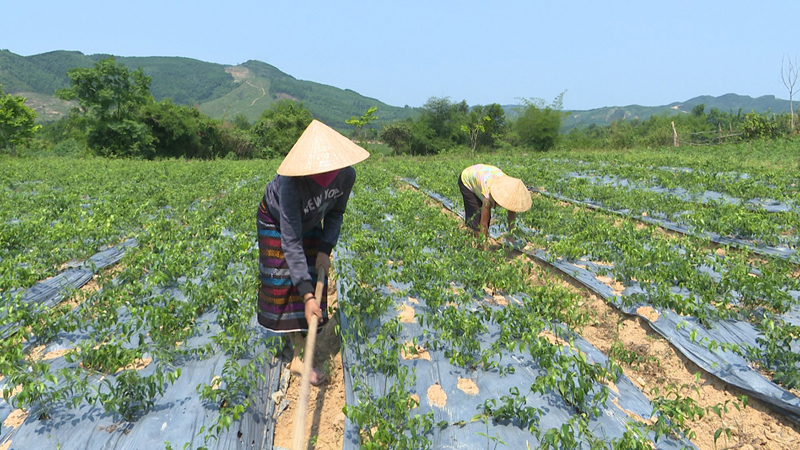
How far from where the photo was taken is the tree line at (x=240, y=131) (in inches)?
958

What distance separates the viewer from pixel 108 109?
1029 inches

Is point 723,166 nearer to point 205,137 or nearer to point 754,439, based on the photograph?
point 754,439

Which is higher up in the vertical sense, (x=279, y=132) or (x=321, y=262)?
(x=279, y=132)

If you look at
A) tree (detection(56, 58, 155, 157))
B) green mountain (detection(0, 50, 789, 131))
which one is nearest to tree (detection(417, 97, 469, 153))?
tree (detection(56, 58, 155, 157))

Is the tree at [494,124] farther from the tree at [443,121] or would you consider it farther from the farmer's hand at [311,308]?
the farmer's hand at [311,308]

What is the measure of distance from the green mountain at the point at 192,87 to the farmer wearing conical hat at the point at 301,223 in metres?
102

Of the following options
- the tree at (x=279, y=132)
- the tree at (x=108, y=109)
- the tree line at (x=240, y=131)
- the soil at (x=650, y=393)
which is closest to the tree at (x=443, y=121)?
the tree line at (x=240, y=131)

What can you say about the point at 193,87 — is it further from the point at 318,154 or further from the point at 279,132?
the point at 318,154

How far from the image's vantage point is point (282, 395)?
2990 millimetres

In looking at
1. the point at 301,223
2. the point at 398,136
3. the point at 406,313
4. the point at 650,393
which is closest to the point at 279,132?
the point at 398,136

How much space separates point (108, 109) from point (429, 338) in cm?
2984

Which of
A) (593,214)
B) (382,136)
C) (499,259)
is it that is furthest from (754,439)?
(382,136)

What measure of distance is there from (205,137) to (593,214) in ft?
104

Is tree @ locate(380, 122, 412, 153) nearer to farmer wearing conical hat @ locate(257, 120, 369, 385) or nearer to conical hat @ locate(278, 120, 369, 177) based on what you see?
farmer wearing conical hat @ locate(257, 120, 369, 385)
